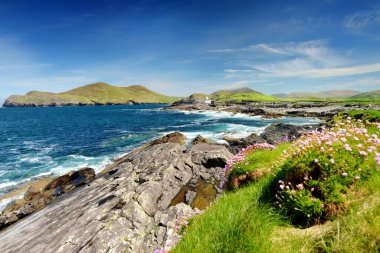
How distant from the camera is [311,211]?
5.39 meters

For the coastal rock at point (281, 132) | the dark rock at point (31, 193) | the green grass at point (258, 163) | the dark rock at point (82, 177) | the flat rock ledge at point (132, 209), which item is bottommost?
the dark rock at point (31, 193)

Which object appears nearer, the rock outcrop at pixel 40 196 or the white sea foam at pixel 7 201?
the rock outcrop at pixel 40 196

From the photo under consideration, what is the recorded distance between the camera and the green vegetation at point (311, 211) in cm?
399

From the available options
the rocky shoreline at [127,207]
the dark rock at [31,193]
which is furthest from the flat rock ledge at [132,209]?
the dark rock at [31,193]

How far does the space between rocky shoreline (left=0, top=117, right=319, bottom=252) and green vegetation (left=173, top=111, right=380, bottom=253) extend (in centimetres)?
295

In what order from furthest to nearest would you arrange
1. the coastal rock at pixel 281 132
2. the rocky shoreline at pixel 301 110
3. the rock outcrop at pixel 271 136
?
the rocky shoreline at pixel 301 110, the coastal rock at pixel 281 132, the rock outcrop at pixel 271 136

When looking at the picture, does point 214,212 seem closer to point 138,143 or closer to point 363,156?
point 363,156

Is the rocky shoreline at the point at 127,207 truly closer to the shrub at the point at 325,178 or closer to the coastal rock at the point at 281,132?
the shrub at the point at 325,178

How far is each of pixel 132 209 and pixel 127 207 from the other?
0.38 metres

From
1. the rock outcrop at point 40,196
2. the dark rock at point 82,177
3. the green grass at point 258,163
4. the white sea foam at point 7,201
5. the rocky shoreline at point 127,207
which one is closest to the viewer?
the green grass at point 258,163

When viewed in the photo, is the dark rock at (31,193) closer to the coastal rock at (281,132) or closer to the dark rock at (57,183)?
the dark rock at (57,183)

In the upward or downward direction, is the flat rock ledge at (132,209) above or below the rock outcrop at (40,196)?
above

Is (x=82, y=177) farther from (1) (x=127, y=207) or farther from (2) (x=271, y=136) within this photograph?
(2) (x=271, y=136)

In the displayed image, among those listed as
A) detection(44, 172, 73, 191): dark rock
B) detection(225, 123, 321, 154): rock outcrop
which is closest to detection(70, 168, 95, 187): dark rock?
detection(44, 172, 73, 191): dark rock
